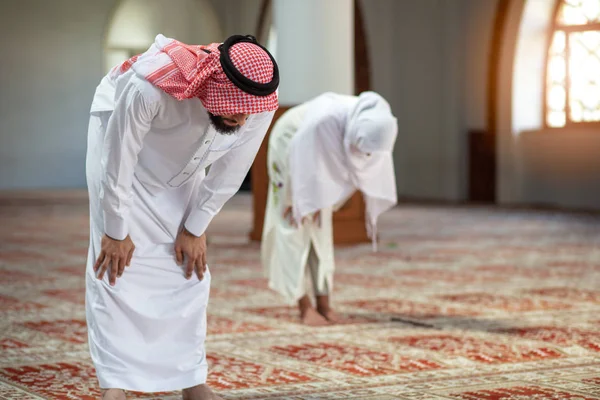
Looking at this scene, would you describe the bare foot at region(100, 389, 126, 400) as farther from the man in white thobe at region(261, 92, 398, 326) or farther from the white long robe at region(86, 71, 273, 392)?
the man in white thobe at region(261, 92, 398, 326)

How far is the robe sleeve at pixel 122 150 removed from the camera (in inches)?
96.7

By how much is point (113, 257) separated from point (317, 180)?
183 centimetres

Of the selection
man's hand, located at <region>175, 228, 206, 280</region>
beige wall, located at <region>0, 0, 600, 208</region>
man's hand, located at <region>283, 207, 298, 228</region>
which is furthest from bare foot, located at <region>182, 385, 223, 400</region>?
beige wall, located at <region>0, 0, 600, 208</region>

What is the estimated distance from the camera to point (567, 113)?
12711 mm

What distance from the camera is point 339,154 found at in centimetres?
440

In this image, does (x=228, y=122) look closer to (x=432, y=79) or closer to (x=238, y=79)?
(x=238, y=79)

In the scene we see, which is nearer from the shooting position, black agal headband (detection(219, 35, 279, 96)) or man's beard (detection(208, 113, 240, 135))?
black agal headband (detection(219, 35, 279, 96))

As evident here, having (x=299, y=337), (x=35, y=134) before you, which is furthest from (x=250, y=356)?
(x=35, y=134)

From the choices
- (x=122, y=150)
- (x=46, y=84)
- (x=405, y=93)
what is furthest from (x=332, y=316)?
(x=46, y=84)

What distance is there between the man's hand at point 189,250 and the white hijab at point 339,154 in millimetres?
1609

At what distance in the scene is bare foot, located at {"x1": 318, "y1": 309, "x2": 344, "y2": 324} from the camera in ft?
14.3

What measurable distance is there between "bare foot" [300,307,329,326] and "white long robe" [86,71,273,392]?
1598 mm

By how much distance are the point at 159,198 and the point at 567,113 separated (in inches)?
421

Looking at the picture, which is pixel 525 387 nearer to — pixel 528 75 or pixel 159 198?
pixel 159 198
